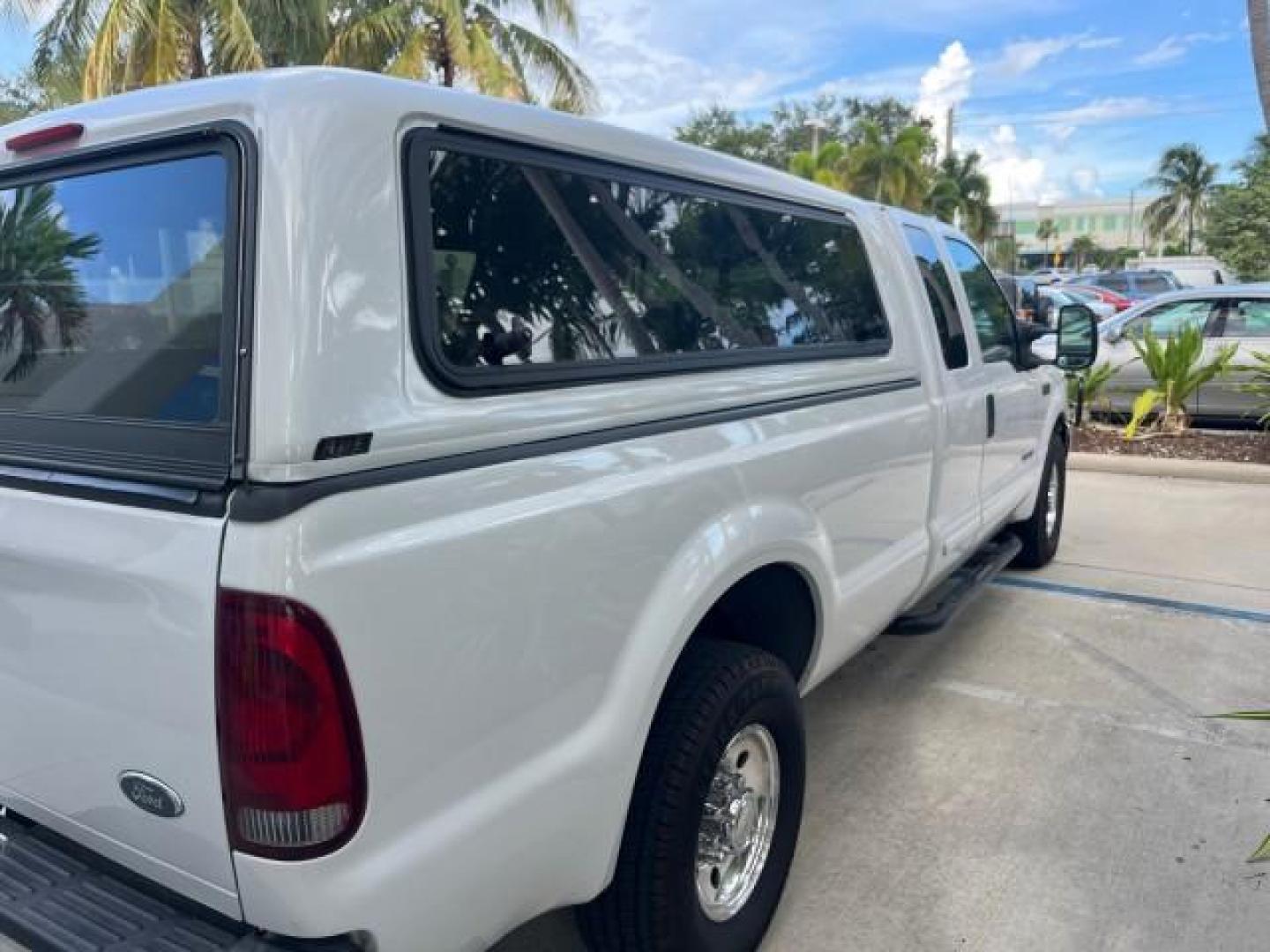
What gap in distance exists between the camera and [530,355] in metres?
1.92

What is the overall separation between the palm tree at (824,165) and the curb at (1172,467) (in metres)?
19.3

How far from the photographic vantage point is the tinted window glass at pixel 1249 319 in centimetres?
962

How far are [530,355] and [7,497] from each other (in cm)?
94

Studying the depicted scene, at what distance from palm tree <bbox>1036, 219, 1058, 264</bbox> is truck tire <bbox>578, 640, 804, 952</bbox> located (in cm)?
8892

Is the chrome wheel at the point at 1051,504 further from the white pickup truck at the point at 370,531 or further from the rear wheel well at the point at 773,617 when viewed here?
the white pickup truck at the point at 370,531

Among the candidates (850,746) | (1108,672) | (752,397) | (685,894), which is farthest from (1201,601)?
(685,894)

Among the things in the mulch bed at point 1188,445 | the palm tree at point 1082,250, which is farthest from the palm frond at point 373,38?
the palm tree at point 1082,250

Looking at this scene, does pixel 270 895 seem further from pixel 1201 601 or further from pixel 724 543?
pixel 1201 601

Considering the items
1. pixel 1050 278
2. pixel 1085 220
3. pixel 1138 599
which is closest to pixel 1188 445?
pixel 1138 599

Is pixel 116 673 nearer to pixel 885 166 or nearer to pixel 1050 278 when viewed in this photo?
pixel 885 166

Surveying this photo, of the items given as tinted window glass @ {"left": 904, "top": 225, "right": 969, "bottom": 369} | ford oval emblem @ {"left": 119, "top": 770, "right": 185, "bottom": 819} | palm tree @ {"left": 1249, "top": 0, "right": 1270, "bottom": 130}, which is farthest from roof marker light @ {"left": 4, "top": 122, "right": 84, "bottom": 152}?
palm tree @ {"left": 1249, "top": 0, "right": 1270, "bottom": 130}

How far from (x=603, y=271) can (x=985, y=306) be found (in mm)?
2928

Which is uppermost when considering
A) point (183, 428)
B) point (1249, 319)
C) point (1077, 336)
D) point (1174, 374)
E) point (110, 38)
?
point (110, 38)

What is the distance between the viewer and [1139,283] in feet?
76.1
